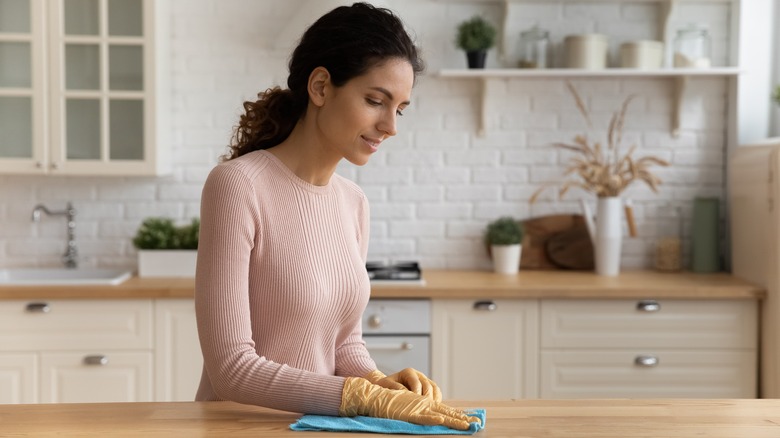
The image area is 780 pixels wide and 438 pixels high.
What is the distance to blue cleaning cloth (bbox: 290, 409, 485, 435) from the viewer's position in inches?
65.2

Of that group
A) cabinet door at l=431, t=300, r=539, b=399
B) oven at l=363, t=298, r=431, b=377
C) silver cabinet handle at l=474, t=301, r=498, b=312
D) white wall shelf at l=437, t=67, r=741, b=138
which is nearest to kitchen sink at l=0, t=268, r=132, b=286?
oven at l=363, t=298, r=431, b=377

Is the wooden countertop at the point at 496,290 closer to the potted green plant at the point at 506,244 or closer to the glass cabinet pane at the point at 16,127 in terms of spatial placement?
the potted green plant at the point at 506,244

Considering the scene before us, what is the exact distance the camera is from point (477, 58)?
415 centimetres

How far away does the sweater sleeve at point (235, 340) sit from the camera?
5.76ft

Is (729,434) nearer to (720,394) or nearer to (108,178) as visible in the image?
(720,394)

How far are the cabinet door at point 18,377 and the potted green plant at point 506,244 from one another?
196 centimetres

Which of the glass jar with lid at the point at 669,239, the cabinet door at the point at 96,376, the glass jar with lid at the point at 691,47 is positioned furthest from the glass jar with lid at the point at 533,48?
the cabinet door at the point at 96,376

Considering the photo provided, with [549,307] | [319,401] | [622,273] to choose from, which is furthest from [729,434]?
[622,273]

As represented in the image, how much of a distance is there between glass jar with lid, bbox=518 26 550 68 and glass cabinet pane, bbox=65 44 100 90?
A: 5.99 feet

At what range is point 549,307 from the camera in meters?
3.78

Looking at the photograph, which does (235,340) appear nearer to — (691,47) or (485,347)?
(485,347)

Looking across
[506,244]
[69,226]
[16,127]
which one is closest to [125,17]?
[16,127]

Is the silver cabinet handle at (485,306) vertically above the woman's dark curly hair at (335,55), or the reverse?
the woman's dark curly hair at (335,55)

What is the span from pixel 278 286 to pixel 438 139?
8.20 ft
